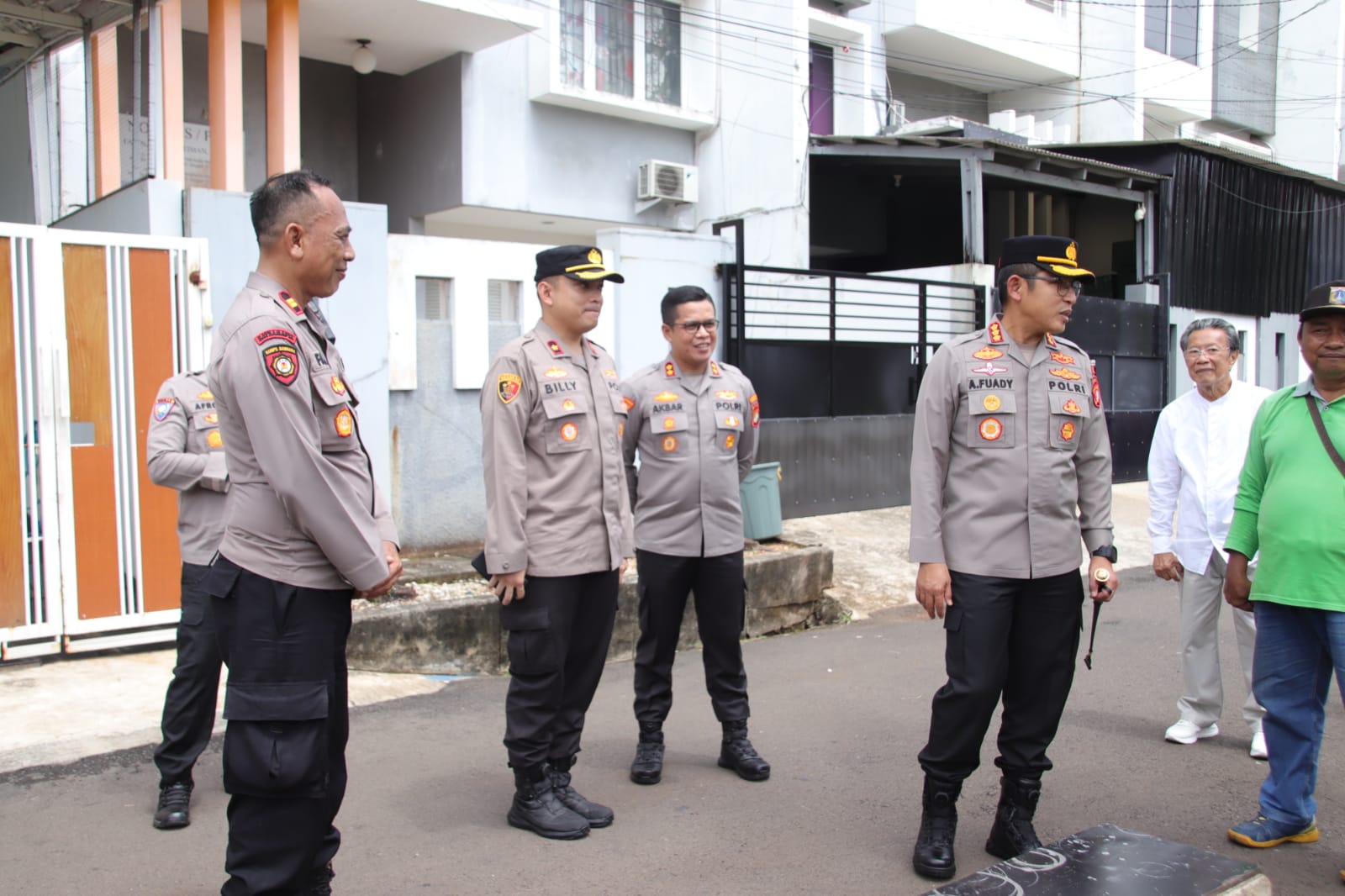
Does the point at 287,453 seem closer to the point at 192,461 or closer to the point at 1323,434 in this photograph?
the point at 192,461

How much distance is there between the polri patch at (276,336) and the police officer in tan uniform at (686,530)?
2.17 m

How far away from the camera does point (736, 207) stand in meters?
12.9

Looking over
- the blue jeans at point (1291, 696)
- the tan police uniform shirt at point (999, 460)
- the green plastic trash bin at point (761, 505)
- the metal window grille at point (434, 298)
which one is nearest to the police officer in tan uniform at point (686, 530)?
the tan police uniform shirt at point (999, 460)

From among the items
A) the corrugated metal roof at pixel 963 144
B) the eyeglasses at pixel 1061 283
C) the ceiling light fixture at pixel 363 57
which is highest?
the ceiling light fixture at pixel 363 57

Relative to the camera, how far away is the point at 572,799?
4.07m

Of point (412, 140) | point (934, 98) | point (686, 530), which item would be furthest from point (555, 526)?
point (934, 98)

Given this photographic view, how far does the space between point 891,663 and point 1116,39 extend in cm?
1722

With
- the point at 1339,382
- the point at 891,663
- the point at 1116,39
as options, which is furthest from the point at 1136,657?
the point at 1116,39

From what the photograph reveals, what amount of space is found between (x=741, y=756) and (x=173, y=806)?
7.06ft

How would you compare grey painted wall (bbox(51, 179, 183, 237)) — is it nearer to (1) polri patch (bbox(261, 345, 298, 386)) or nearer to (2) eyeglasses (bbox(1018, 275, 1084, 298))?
(1) polri patch (bbox(261, 345, 298, 386))

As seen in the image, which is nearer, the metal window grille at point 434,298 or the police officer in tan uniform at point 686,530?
the police officer in tan uniform at point 686,530

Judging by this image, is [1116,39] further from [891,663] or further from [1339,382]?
[1339,382]

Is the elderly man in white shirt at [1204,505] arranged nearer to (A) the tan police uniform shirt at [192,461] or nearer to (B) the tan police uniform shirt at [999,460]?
(B) the tan police uniform shirt at [999,460]

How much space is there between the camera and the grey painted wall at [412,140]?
37.0 feet
